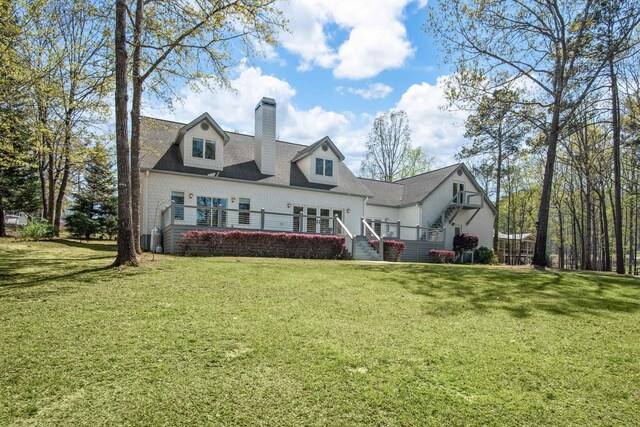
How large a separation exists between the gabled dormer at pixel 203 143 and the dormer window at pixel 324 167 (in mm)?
5458

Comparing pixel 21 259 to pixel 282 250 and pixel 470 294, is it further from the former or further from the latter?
pixel 470 294

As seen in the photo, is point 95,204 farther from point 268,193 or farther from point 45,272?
point 45,272

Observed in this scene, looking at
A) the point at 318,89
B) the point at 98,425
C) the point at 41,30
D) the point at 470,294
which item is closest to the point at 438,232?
the point at 318,89

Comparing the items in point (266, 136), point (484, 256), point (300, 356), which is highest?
point (266, 136)

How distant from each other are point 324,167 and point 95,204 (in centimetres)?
1237

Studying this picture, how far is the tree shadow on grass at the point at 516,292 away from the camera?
660cm

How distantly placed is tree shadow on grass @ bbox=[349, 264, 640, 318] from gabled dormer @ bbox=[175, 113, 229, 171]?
10.4 m

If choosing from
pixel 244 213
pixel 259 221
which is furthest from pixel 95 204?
pixel 259 221

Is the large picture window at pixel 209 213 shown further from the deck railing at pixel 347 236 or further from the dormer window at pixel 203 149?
the deck railing at pixel 347 236

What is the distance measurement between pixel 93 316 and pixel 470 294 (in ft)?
22.0

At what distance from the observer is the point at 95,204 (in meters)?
19.7

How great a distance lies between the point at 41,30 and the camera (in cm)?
933

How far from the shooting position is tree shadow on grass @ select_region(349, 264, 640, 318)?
6.60 m

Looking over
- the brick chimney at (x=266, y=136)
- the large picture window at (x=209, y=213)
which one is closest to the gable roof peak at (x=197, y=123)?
the brick chimney at (x=266, y=136)
